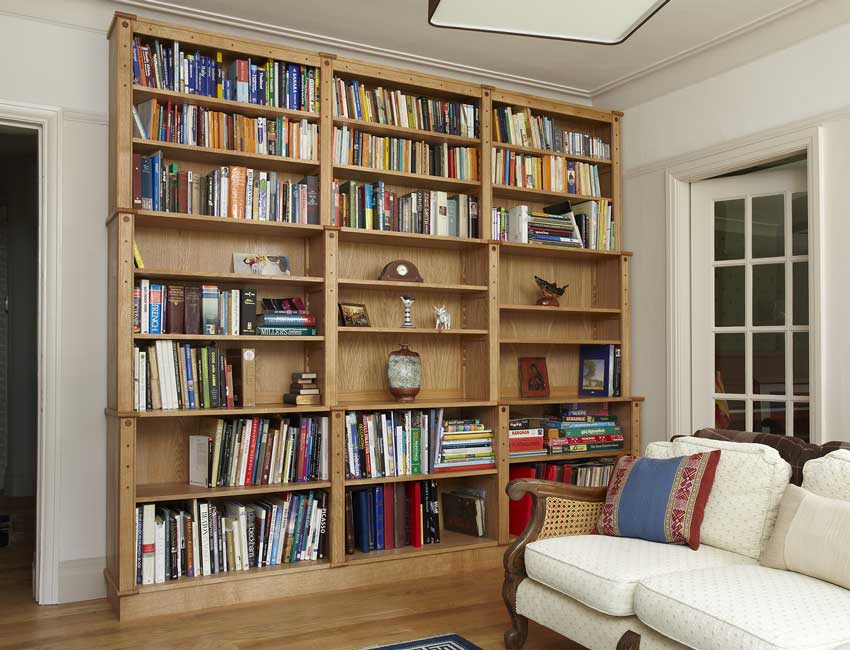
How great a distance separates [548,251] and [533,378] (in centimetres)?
77

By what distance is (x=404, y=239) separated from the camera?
4426 mm

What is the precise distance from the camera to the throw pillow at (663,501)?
9.96ft

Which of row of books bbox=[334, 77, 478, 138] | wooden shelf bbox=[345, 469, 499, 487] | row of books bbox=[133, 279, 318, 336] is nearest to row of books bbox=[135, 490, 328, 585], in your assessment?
wooden shelf bbox=[345, 469, 499, 487]

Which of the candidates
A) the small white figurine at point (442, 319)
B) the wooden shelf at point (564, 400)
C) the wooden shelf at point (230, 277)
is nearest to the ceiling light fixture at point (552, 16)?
the wooden shelf at point (230, 277)

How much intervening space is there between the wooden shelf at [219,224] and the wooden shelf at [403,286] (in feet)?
1.07

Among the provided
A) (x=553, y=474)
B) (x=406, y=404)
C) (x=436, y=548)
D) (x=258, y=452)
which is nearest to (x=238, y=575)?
(x=258, y=452)

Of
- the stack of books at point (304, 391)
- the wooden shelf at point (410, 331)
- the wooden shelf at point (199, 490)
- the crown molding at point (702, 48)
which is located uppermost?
the crown molding at point (702, 48)

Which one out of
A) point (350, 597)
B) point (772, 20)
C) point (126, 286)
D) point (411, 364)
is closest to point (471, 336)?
point (411, 364)

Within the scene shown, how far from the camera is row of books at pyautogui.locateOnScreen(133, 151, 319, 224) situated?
12.5ft

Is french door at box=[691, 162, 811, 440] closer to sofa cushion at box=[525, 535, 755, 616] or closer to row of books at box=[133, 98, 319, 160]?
sofa cushion at box=[525, 535, 755, 616]

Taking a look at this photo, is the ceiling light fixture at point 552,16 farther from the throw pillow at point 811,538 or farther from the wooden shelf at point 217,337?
the throw pillow at point 811,538

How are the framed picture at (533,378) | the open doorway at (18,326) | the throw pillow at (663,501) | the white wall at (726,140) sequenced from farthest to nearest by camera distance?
the open doorway at (18,326), the framed picture at (533,378), the white wall at (726,140), the throw pillow at (663,501)

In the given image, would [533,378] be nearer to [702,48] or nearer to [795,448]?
[795,448]

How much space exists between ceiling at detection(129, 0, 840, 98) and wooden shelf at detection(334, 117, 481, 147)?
0.50 m
